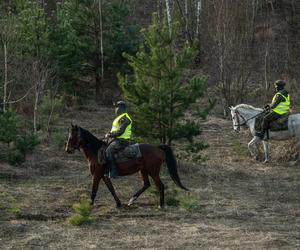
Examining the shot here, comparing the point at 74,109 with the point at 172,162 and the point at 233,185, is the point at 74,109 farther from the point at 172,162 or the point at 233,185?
the point at 172,162

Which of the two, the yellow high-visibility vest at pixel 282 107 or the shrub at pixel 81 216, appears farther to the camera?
the yellow high-visibility vest at pixel 282 107

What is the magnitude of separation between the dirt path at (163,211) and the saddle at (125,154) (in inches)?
40.5

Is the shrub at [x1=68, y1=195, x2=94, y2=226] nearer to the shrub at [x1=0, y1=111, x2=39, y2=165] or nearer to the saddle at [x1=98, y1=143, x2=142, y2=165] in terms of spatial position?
the saddle at [x1=98, y1=143, x2=142, y2=165]

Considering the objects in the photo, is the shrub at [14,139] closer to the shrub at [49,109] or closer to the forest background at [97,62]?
the forest background at [97,62]

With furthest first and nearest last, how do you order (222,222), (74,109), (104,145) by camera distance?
(74,109) < (104,145) < (222,222)

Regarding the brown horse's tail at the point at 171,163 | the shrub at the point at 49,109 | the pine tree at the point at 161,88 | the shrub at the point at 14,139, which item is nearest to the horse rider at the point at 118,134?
the brown horse's tail at the point at 171,163

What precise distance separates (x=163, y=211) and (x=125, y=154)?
1.51 m

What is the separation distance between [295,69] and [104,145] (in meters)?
23.4

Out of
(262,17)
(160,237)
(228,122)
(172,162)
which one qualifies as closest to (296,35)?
(262,17)

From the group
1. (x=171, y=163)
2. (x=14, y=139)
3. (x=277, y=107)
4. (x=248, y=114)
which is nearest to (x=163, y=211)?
(x=171, y=163)

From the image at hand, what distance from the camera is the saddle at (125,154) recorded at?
44.1 feet

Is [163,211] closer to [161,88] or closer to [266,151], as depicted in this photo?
[161,88]

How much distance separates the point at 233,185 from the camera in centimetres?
1614

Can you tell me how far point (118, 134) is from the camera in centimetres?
1328
